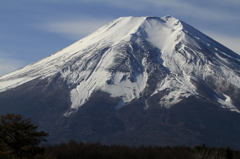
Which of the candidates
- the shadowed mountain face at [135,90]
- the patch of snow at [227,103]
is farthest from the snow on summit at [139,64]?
the shadowed mountain face at [135,90]

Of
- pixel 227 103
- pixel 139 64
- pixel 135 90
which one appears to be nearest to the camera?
pixel 227 103

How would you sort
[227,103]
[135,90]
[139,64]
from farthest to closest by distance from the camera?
[139,64] < [135,90] < [227,103]

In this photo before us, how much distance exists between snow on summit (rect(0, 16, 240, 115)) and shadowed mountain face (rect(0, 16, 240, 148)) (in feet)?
1.07

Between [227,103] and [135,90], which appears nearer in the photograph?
[227,103]

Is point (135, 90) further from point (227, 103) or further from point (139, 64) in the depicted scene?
point (227, 103)

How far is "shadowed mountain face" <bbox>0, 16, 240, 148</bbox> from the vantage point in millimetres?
121062

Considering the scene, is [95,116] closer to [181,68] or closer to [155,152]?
[181,68]

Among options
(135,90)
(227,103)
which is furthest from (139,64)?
(227,103)

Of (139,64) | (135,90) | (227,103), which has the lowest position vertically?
(227,103)

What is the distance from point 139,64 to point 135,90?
17.4 m

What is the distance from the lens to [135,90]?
140250 millimetres

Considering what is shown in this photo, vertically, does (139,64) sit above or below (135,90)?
above

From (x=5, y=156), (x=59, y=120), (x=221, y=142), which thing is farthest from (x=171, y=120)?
(x=5, y=156)

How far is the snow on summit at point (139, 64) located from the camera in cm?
13950
